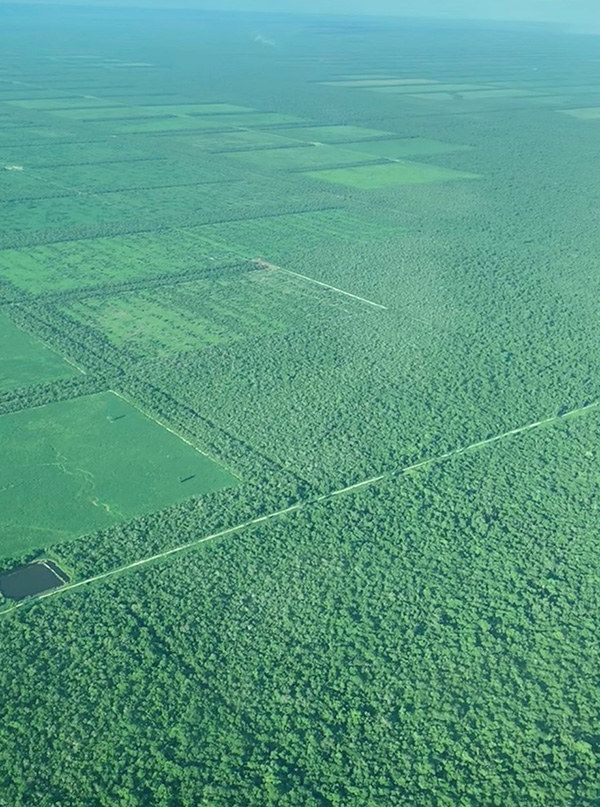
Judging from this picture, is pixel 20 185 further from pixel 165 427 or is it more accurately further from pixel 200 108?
pixel 200 108

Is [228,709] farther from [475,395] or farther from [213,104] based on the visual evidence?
[213,104]

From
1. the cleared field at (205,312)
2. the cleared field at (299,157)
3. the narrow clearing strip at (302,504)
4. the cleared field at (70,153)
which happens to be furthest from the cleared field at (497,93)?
the narrow clearing strip at (302,504)

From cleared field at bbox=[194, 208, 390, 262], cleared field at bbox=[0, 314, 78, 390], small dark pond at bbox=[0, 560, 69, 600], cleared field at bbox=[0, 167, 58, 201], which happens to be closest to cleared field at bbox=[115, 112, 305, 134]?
cleared field at bbox=[0, 167, 58, 201]

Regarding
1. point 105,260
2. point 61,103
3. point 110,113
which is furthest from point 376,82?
point 105,260

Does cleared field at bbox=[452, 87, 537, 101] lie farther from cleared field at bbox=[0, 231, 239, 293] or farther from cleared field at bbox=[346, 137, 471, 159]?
cleared field at bbox=[0, 231, 239, 293]

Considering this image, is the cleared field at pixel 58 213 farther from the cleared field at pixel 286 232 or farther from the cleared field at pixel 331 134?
the cleared field at pixel 331 134
